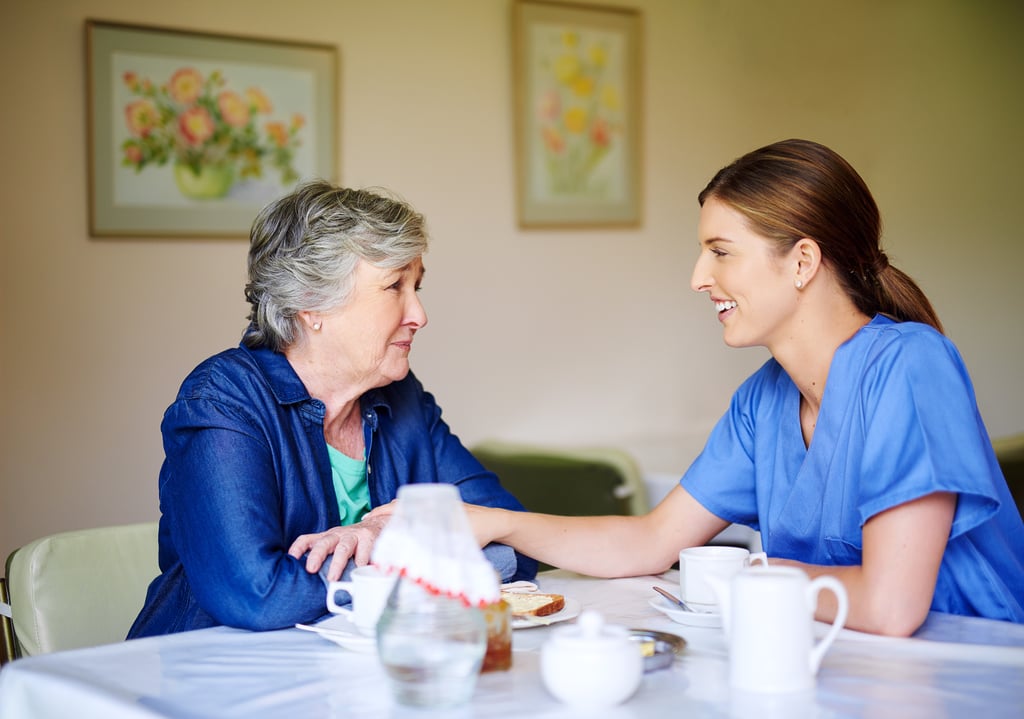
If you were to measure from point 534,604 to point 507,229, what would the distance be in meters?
2.37

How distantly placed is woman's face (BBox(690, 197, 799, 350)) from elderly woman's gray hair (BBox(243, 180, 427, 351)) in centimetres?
50

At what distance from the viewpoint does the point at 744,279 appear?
169cm

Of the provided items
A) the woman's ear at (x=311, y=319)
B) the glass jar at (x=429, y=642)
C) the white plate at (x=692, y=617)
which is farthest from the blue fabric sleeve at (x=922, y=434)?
the woman's ear at (x=311, y=319)

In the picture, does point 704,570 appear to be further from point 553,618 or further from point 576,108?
point 576,108

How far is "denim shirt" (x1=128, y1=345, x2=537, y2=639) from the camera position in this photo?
4.84 ft

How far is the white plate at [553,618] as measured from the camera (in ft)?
4.44

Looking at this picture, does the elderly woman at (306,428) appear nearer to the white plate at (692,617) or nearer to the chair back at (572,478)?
the white plate at (692,617)

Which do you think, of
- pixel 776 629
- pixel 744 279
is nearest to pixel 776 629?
pixel 776 629

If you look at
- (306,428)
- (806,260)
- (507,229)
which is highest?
(507,229)

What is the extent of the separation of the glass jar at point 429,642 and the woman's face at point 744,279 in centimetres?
80

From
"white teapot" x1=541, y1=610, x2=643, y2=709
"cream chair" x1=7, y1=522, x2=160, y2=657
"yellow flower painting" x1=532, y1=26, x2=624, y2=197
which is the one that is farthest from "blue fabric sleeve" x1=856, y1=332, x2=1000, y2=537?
"yellow flower painting" x1=532, y1=26, x2=624, y2=197

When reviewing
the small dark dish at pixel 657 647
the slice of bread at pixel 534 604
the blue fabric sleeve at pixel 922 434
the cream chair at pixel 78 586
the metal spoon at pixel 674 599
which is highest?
the blue fabric sleeve at pixel 922 434

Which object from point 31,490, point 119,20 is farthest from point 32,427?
point 119,20

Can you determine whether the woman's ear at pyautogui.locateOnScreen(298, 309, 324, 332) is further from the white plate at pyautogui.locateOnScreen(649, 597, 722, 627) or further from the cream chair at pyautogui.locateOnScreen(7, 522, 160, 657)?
the white plate at pyautogui.locateOnScreen(649, 597, 722, 627)
